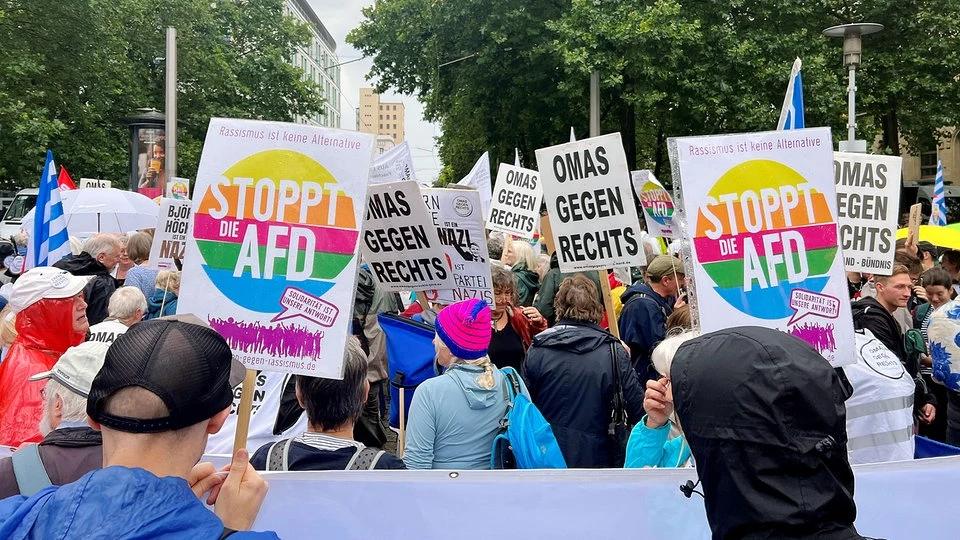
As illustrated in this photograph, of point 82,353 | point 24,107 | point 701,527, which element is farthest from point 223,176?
point 24,107

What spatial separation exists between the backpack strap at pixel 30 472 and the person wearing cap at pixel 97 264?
4.45 metres

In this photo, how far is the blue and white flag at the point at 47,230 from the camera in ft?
23.8

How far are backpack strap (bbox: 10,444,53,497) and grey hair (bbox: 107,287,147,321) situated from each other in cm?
245

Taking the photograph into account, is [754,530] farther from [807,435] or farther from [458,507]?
[458,507]

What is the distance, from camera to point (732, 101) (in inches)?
941

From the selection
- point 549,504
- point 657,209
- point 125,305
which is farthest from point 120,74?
point 549,504

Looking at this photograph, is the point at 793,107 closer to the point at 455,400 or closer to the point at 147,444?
the point at 455,400

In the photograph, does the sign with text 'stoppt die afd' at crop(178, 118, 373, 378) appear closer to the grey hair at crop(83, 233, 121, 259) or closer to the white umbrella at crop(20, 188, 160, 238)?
the grey hair at crop(83, 233, 121, 259)

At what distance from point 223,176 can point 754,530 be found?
7.75ft

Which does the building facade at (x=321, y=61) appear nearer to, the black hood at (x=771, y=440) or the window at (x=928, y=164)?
the window at (x=928, y=164)

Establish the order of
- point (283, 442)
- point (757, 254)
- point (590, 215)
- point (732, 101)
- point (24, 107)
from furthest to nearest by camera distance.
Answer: point (732, 101), point (24, 107), point (590, 215), point (757, 254), point (283, 442)

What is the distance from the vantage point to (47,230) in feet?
24.3

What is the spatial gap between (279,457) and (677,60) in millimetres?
22375

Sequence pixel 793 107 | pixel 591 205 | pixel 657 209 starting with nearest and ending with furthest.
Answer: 1. pixel 793 107
2. pixel 591 205
3. pixel 657 209
